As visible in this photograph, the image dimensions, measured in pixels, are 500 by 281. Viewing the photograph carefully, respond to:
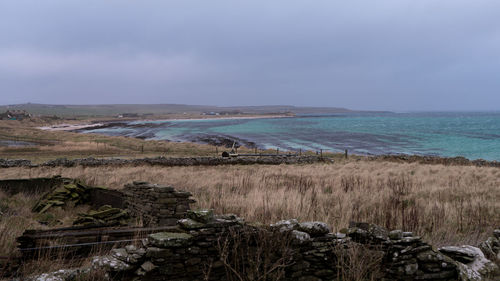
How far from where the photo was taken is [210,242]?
5.61m

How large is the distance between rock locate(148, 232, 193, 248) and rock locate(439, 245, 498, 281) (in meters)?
4.75

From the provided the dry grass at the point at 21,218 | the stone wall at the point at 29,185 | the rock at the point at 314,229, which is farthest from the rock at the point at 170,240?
the stone wall at the point at 29,185

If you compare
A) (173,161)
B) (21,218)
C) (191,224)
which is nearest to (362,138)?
(173,161)

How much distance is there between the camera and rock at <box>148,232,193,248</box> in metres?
5.31

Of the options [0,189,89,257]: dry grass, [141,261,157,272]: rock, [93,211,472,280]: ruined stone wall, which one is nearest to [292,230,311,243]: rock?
[93,211,472,280]: ruined stone wall

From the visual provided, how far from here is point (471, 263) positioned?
634cm

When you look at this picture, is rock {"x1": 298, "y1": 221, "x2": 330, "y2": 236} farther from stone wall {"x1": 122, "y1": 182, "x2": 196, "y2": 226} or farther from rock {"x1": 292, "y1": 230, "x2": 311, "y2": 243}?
stone wall {"x1": 122, "y1": 182, "x2": 196, "y2": 226}

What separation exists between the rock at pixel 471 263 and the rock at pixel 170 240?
475 centimetres

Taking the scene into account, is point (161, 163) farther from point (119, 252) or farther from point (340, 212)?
point (119, 252)

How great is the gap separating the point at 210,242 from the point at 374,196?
8.49 m

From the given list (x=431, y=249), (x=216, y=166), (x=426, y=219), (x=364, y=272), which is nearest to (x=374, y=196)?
(x=426, y=219)

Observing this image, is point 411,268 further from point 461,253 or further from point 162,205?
point 162,205

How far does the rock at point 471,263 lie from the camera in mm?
6008

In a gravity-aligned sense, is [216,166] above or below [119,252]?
below
